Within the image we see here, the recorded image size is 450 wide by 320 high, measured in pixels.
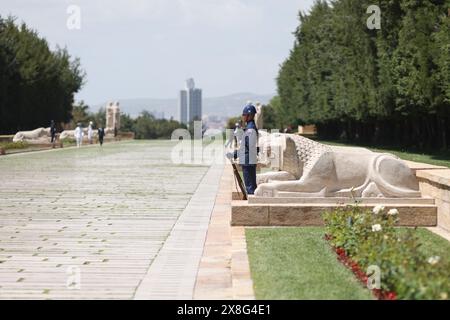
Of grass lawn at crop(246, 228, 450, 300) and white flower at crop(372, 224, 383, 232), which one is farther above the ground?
white flower at crop(372, 224, 383, 232)

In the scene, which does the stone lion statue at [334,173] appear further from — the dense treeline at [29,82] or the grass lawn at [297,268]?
the dense treeline at [29,82]

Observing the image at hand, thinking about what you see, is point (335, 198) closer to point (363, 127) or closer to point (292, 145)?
point (292, 145)

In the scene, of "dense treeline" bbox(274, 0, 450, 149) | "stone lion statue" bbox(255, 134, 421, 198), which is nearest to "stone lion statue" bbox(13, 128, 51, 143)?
"dense treeline" bbox(274, 0, 450, 149)

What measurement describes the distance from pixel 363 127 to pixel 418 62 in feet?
87.0

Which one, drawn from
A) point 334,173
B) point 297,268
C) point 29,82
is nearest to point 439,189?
point 334,173

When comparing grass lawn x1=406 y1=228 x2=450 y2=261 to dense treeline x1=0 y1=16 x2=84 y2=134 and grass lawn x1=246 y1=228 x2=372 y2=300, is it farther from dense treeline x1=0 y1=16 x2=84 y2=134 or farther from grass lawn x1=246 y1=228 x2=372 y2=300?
dense treeline x1=0 y1=16 x2=84 y2=134

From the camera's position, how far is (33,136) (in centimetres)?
5278

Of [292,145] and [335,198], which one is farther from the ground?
[292,145]

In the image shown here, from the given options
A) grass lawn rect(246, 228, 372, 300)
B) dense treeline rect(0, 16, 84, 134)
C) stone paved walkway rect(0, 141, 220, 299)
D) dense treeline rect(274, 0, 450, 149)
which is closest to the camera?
grass lawn rect(246, 228, 372, 300)

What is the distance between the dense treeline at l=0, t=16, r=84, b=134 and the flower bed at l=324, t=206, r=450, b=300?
51537 mm

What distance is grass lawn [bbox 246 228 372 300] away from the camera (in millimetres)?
7515

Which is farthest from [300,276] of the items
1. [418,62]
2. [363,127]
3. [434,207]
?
[363,127]

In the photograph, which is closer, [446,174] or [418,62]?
[446,174]
